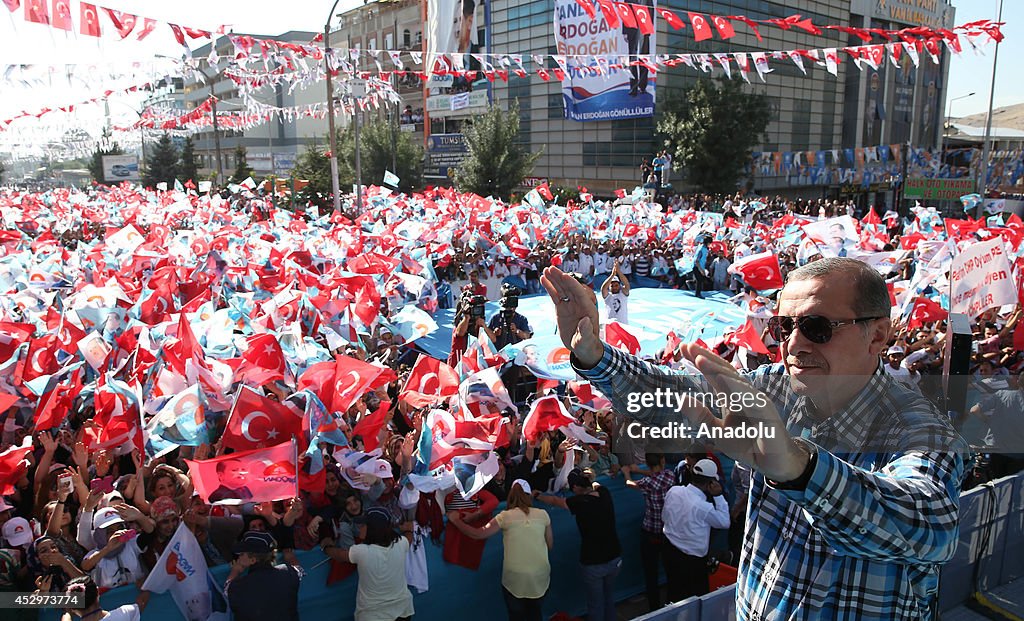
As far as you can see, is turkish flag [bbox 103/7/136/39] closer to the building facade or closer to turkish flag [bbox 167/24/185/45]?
turkish flag [bbox 167/24/185/45]

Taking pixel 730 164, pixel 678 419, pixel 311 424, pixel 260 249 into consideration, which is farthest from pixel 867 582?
pixel 730 164

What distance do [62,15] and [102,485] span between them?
26.8 feet

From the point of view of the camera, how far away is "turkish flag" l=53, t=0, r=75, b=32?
9.92m

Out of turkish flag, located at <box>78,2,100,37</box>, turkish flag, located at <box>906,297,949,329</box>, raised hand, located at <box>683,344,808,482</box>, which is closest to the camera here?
raised hand, located at <box>683,344,808,482</box>

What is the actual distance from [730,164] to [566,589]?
104ft

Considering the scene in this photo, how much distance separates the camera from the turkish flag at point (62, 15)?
9922 mm

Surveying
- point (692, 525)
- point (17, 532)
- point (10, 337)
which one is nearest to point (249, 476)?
point (17, 532)

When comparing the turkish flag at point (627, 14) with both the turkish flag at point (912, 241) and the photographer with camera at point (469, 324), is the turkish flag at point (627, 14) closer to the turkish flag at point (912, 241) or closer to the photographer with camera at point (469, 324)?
the turkish flag at point (912, 241)

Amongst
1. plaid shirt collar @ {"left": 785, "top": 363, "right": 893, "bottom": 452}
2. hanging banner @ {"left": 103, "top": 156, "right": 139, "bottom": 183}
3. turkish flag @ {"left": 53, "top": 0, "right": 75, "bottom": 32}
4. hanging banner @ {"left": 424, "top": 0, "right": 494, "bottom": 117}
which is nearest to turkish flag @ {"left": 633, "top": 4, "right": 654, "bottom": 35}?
turkish flag @ {"left": 53, "top": 0, "right": 75, "bottom": 32}

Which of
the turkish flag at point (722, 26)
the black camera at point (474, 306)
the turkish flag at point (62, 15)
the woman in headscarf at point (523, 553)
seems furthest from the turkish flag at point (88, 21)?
the turkish flag at point (722, 26)

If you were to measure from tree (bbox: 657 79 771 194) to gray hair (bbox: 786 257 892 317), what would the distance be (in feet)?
111

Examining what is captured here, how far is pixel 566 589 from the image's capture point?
221 inches

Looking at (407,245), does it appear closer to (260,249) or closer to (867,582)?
(260,249)

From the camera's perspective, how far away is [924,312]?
8352 mm
